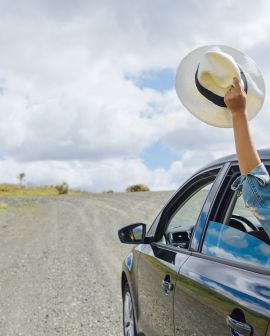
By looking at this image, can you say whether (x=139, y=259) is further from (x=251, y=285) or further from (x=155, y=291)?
(x=251, y=285)

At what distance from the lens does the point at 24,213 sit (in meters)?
24.7

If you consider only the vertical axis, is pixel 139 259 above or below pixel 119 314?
above

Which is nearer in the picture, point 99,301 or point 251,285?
point 251,285

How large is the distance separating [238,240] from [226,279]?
24 cm

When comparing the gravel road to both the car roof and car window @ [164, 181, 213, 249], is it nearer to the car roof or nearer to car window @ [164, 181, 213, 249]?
car window @ [164, 181, 213, 249]

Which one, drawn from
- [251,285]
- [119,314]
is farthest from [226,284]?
[119,314]

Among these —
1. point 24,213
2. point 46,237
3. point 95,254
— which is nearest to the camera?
point 95,254

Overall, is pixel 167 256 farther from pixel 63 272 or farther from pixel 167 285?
pixel 63 272

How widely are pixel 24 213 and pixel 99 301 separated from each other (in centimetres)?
1709

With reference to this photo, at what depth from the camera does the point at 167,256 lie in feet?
11.9

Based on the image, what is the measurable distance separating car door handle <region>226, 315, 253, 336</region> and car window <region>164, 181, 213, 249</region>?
3.60 ft

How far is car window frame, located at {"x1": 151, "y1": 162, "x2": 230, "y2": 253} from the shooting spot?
3102 millimetres

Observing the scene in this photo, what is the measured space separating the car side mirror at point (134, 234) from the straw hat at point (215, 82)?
185 centimetres

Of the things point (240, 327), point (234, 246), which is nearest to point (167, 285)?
point (234, 246)
